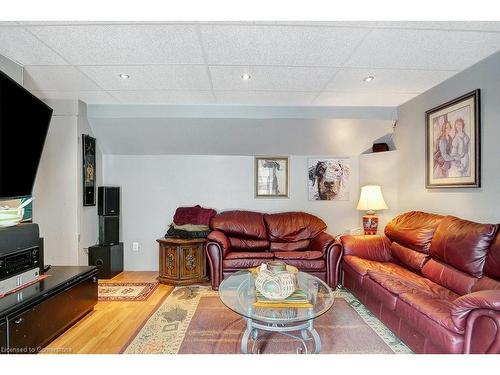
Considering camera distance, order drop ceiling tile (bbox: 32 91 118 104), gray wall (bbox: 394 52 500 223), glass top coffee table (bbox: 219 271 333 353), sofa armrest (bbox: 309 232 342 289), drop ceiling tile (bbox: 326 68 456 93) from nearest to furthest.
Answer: glass top coffee table (bbox: 219 271 333 353) < gray wall (bbox: 394 52 500 223) < drop ceiling tile (bbox: 326 68 456 93) < drop ceiling tile (bbox: 32 91 118 104) < sofa armrest (bbox: 309 232 342 289)

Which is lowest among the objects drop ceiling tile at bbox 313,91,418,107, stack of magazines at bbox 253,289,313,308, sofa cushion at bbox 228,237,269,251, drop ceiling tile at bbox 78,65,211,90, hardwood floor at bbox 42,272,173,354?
hardwood floor at bbox 42,272,173,354

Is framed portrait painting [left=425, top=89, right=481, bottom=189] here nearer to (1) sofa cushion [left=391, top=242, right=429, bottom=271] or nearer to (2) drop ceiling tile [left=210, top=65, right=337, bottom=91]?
(1) sofa cushion [left=391, top=242, right=429, bottom=271]

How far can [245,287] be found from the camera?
2408 millimetres

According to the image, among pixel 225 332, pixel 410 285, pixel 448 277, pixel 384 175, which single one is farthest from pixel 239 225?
pixel 448 277

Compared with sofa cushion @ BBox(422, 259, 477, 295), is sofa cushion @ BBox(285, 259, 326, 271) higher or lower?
lower

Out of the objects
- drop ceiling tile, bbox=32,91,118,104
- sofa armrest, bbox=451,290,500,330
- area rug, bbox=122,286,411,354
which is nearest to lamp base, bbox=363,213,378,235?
area rug, bbox=122,286,411,354

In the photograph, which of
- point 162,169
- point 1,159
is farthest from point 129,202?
point 1,159

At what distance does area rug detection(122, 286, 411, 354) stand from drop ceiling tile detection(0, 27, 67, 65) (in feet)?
7.90

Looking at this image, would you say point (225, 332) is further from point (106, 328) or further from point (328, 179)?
point (328, 179)

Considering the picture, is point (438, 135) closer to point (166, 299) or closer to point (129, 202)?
point (166, 299)

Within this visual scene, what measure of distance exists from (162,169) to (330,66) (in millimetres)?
2866

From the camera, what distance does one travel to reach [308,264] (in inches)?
134

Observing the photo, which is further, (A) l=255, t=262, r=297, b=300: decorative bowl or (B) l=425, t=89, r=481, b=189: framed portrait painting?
(B) l=425, t=89, r=481, b=189: framed portrait painting

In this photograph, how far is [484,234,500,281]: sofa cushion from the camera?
2.01 metres
